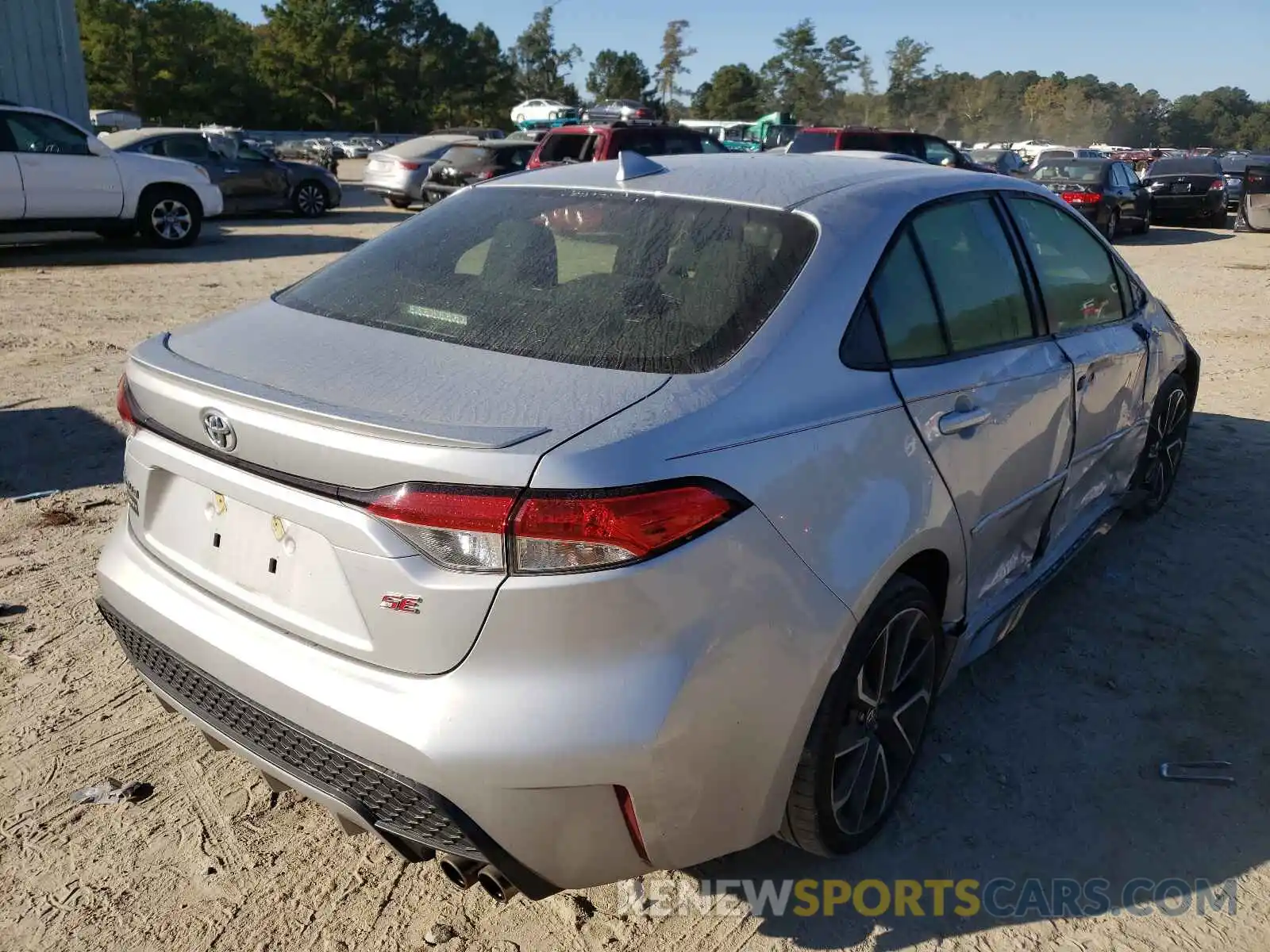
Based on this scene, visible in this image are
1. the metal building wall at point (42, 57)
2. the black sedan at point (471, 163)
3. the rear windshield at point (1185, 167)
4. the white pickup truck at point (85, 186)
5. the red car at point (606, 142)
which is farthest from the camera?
the rear windshield at point (1185, 167)

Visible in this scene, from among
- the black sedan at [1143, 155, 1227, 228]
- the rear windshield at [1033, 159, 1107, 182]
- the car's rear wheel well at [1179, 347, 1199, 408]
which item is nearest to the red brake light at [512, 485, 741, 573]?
the car's rear wheel well at [1179, 347, 1199, 408]

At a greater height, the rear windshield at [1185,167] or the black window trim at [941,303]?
the black window trim at [941,303]

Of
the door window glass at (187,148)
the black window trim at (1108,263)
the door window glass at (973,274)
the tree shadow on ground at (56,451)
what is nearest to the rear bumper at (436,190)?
the door window glass at (187,148)

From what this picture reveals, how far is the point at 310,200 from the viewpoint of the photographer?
1927 centimetres

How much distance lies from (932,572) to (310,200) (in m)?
18.6

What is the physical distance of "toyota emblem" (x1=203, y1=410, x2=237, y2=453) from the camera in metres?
2.15

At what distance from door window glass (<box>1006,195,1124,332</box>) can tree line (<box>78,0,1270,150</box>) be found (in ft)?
229

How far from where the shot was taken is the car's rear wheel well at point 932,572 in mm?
2664

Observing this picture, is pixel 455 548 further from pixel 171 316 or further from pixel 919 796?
pixel 171 316

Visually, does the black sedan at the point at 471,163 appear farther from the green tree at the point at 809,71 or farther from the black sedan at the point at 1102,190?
the green tree at the point at 809,71

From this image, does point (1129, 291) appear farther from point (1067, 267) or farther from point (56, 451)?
point (56, 451)

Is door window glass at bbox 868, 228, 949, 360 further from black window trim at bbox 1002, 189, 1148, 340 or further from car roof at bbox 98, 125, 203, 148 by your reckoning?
car roof at bbox 98, 125, 203, 148

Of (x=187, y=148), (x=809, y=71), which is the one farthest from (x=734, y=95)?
(x=187, y=148)

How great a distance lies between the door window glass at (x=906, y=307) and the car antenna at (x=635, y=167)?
2.56 feet
